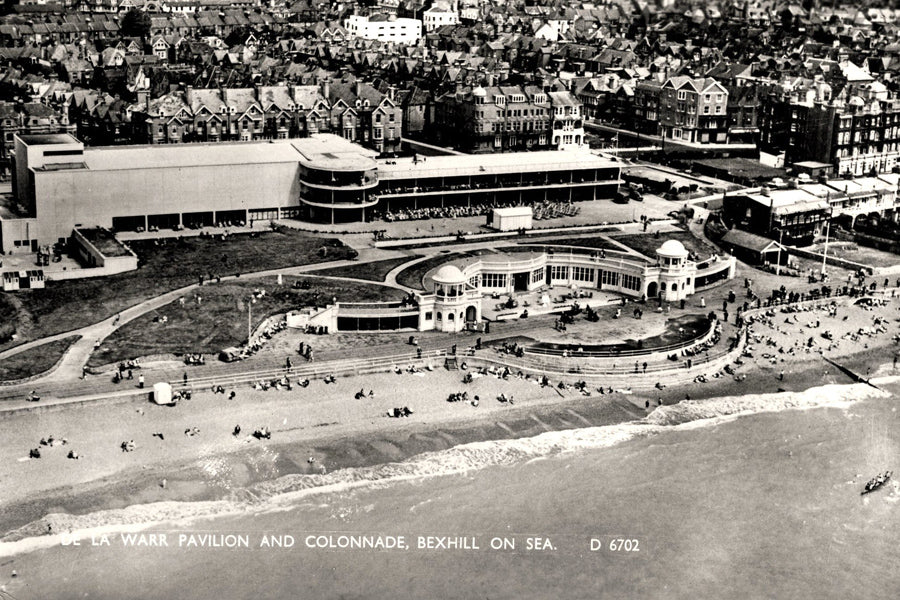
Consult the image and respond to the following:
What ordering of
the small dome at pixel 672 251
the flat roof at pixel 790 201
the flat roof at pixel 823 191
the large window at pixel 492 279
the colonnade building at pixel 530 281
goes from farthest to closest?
the flat roof at pixel 823 191, the flat roof at pixel 790 201, the large window at pixel 492 279, the small dome at pixel 672 251, the colonnade building at pixel 530 281

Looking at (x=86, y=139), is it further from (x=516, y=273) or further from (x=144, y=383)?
(x=144, y=383)

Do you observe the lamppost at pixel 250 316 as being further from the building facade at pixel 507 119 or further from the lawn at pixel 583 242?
the building facade at pixel 507 119

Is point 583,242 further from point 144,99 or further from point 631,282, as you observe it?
point 144,99

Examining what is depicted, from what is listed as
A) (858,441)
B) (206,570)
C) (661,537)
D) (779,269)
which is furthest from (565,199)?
(206,570)

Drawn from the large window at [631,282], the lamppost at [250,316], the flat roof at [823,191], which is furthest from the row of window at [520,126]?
the lamppost at [250,316]

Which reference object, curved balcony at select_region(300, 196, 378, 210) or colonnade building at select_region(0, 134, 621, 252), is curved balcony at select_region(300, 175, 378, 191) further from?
curved balcony at select_region(300, 196, 378, 210)
